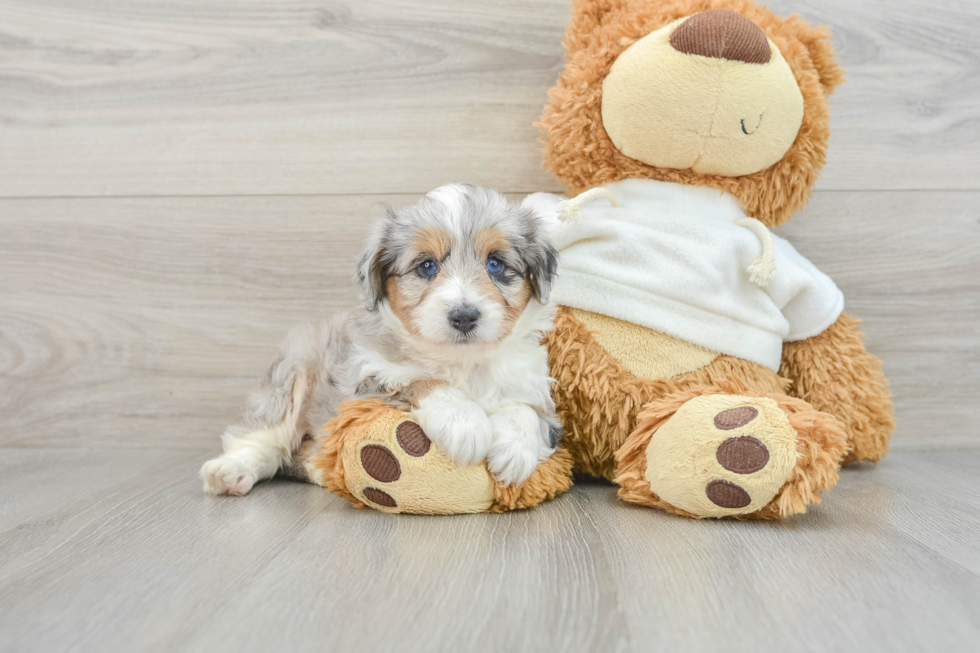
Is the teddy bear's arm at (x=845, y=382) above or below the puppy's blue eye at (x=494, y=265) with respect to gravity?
below

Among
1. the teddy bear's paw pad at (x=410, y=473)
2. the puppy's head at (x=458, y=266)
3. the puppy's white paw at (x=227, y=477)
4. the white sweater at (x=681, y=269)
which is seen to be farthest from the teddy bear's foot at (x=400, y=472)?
the white sweater at (x=681, y=269)

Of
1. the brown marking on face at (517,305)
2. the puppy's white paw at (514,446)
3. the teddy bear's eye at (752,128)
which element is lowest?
the puppy's white paw at (514,446)

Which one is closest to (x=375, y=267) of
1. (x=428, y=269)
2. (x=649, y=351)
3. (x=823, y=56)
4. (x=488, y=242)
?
(x=428, y=269)

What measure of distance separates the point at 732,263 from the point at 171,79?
1797 mm

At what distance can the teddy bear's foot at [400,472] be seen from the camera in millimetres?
1499

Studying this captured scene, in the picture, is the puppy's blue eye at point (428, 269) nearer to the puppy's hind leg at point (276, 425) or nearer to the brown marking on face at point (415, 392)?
the brown marking on face at point (415, 392)

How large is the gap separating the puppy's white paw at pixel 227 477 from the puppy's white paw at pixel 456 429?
54 cm

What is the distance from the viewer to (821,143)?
73.7 inches

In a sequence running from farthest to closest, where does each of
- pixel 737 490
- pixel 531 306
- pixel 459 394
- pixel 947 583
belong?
1. pixel 531 306
2. pixel 459 394
3. pixel 737 490
4. pixel 947 583

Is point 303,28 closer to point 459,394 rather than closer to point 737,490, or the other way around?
point 459,394

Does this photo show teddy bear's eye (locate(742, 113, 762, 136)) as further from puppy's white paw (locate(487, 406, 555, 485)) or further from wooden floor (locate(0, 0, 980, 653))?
puppy's white paw (locate(487, 406, 555, 485))

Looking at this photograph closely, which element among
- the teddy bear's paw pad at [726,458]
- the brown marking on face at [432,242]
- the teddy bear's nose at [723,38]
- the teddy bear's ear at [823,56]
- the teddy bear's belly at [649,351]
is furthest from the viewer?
the teddy bear's ear at [823,56]

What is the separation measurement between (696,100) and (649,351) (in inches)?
24.0

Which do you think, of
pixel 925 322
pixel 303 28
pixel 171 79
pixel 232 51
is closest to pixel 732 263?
pixel 925 322
